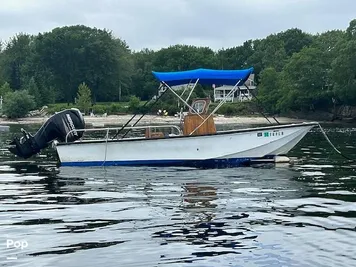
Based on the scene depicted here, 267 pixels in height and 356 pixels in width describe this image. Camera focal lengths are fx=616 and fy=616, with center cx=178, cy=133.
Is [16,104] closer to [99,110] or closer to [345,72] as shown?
[99,110]

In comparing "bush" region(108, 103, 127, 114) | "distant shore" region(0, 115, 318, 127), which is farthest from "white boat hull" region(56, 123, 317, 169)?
"bush" region(108, 103, 127, 114)

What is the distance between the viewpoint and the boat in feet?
68.7

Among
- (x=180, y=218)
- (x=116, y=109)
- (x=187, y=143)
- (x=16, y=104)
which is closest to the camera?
(x=180, y=218)

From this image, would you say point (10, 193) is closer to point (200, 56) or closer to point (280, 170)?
point (280, 170)

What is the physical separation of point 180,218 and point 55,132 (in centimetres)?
1130

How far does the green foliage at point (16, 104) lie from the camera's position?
89.9 m

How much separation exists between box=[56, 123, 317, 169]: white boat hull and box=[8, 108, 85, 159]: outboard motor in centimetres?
59

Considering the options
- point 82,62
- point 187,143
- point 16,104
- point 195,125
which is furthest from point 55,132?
point 82,62

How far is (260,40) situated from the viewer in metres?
136

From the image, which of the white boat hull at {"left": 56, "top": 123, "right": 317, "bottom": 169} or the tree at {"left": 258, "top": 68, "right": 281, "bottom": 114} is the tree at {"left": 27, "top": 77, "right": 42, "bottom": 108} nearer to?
the tree at {"left": 258, "top": 68, "right": 281, "bottom": 114}

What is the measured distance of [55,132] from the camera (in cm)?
2198

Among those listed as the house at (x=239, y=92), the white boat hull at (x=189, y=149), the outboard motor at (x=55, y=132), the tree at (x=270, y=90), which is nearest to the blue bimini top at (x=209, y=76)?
the house at (x=239, y=92)

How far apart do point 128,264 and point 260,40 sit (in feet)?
430

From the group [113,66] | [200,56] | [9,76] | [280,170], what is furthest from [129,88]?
[280,170]
